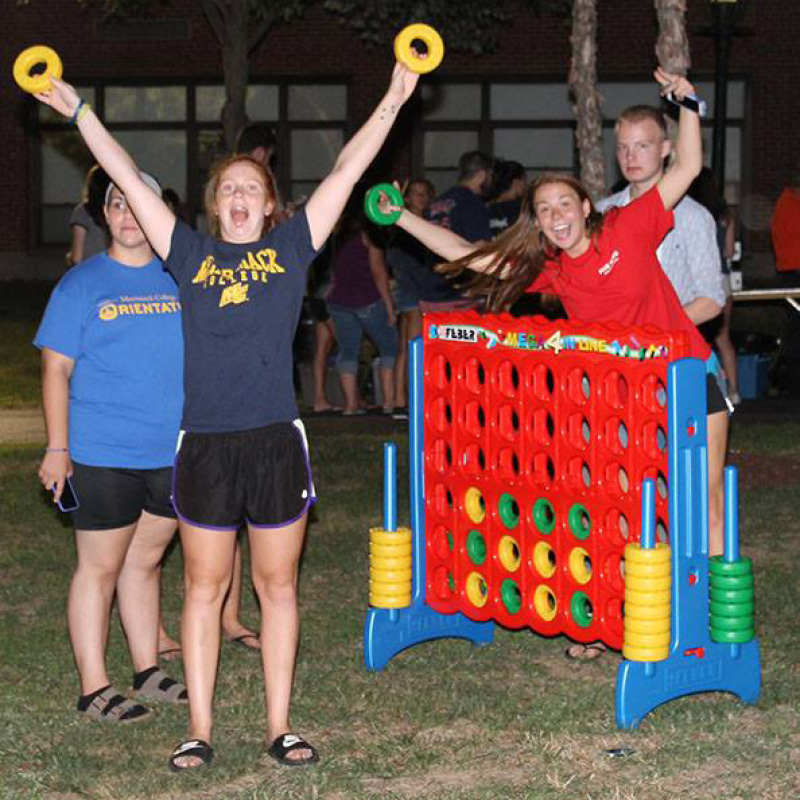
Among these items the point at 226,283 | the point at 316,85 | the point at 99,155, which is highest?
the point at 316,85

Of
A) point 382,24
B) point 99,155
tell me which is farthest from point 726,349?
point 382,24

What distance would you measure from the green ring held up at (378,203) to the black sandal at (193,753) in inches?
81.9

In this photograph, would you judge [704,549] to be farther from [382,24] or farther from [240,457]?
[382,24]

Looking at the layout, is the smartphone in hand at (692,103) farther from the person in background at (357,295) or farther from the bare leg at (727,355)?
the bare leg at (727,355)

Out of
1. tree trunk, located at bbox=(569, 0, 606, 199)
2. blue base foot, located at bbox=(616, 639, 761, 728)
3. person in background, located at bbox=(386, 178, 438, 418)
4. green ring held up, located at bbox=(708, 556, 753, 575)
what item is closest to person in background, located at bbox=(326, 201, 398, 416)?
person in background, located at bbox=(386, 178, 438, 418)

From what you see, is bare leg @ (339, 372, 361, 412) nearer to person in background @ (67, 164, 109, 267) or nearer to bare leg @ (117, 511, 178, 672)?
person in background @ (67, 164, 109, 267)

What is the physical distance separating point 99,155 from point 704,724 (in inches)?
112

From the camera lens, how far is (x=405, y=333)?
47.4ft

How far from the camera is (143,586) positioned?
672 centimetres

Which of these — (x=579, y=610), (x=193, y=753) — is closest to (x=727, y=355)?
(x=579, y=610)

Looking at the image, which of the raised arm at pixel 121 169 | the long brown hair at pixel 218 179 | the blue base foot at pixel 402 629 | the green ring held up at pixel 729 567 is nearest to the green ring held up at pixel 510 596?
the blue base foot at pixel 402 629

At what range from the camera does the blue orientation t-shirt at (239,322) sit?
5.61 meters

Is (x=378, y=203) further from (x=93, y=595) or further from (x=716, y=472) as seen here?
(x=93, y=595)

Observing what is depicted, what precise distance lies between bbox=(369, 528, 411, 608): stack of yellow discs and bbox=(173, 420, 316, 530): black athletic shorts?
1436mm
